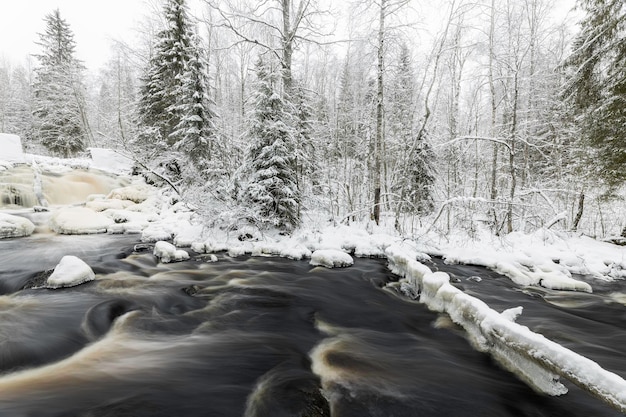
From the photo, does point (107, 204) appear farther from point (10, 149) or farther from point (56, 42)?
point (56, 42)

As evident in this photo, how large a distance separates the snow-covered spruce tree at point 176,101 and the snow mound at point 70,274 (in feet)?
25.8

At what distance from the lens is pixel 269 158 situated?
334 inches

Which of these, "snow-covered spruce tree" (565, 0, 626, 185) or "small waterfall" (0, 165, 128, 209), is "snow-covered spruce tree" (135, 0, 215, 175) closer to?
"small waterfall" (0, 165, 128, 209)

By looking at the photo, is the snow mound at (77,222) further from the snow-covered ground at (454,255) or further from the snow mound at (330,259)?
the snow mound at (330,259)

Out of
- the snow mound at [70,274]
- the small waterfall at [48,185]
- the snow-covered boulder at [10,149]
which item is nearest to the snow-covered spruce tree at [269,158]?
A: the snow mound at [70,274]

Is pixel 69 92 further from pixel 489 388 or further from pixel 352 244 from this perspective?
pixel 489 388

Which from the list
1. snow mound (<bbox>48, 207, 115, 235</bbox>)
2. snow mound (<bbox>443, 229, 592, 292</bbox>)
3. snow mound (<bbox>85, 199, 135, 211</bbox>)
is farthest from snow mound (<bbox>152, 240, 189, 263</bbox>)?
snow mound (<bbox>85, 199, 135, 211</bbox>)

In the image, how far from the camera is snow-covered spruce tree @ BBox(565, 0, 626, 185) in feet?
26.0

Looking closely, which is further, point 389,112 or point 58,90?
point 58,90

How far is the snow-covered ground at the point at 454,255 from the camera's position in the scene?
259 centimetres

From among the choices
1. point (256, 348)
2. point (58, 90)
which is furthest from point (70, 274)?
point (58, 90)

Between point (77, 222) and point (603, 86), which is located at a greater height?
point (603, 86)

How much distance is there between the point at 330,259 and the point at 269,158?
3.39 meters

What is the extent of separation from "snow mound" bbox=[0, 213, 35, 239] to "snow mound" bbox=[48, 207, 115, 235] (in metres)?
0.66
